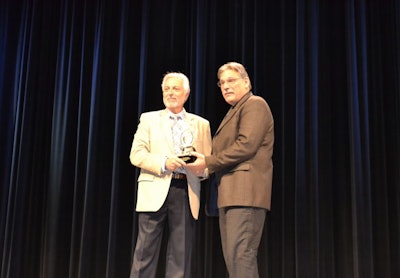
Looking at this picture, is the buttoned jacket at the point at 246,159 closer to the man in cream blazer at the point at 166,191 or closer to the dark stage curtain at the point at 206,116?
the man in cream blazer at the point at 166,191

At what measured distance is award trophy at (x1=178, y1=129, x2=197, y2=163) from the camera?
2.56m

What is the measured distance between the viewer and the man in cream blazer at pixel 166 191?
2.61 metres

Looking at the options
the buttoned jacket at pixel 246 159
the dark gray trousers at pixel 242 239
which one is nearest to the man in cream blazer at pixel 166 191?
the buttoned jacket at pixel 246 159

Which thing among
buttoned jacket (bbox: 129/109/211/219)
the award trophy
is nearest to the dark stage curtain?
buttoned jacket (bbox: 129/109/211/219)

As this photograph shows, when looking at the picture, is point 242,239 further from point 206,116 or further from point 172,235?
point 206,116

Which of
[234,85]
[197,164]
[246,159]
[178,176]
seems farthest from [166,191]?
[234,85]

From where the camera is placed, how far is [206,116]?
→ 11.9 feet

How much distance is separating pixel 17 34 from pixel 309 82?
2.65 meters

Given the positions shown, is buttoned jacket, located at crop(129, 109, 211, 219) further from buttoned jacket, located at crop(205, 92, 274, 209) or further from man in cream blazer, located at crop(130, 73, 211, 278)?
buttoned jacket, located at crop(205, 92, 274, 209)

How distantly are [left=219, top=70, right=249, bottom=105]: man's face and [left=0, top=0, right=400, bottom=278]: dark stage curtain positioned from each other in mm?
1028

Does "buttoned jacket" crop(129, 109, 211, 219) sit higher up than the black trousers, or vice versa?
"buttoned jacket" crop(129, 109, 211, 219)

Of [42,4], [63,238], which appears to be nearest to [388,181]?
[63,238]

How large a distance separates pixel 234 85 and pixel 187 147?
1.45 ft

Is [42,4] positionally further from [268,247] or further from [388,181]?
[388,181]
